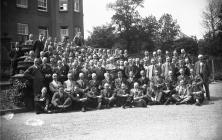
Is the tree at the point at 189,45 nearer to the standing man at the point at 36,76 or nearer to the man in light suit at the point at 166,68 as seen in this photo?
the man in light suit at the point at 166,68

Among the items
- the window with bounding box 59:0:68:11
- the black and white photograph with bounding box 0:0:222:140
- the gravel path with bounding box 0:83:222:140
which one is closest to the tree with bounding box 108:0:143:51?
the window with bounding box 59:0:68:11

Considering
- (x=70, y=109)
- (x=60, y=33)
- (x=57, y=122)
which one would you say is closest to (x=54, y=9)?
(x=60, y=33)

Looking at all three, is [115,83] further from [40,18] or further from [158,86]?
[40,18]

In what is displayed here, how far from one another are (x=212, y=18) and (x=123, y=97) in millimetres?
4656

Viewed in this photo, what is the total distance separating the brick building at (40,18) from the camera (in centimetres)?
2597

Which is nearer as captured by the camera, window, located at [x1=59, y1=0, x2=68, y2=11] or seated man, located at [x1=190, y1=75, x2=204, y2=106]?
seated man, located at [x1=190, y1=75, x2=204, y2=106]

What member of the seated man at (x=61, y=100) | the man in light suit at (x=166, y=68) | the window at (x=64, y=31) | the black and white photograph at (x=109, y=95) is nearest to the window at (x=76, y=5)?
the window at (x=64, y=31)

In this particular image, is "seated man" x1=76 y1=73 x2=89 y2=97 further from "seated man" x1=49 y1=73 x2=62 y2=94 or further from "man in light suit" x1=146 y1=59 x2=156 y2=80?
"man in light suit" x1=146 y1=59 x2=156 y2=80

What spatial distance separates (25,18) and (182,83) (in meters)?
19.3

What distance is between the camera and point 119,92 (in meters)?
12.3

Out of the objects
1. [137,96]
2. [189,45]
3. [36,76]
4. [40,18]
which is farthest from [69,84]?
[189,45]

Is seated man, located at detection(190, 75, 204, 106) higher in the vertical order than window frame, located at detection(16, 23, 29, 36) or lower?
lower

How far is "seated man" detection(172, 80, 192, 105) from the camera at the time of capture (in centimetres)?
1198

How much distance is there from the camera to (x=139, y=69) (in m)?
13.6
